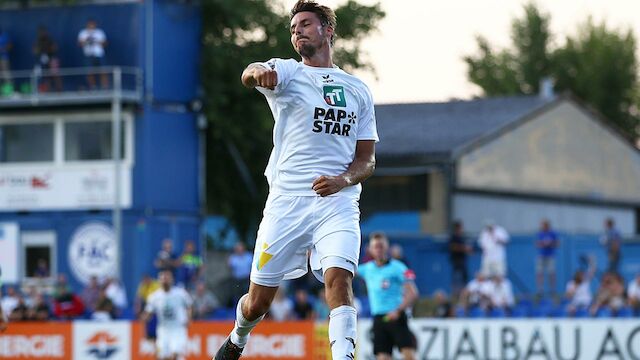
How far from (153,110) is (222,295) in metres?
5.32

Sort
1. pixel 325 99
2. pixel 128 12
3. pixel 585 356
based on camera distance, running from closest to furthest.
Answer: pixel 325 99 → pixel 585 356 → pixel 128 12

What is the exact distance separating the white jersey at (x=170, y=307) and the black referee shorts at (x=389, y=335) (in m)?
6.91

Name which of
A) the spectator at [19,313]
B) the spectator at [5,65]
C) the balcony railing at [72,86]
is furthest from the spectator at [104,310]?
the spectator at [5,65]

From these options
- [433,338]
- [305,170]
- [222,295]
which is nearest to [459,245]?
[222,295]

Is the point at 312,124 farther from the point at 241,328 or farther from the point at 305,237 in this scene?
the point at 241,328

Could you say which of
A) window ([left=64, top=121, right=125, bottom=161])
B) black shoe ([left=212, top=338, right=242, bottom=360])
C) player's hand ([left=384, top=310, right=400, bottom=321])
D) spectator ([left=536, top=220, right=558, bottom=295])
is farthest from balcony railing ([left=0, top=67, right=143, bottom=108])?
black shoe ([left=212, top=338, right=242, bottom=360])

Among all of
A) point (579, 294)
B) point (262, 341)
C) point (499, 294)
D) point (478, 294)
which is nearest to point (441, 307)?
point (478, 294)

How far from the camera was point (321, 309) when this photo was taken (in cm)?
2919

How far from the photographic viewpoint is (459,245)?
33.9 metres

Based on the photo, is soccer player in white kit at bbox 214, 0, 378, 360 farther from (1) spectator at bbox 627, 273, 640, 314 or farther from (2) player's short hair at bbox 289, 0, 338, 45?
(1) spectator at bbox 627, 273, 640, 314

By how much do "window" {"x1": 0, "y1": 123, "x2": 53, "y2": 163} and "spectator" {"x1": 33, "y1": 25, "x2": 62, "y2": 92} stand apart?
1.55 metres

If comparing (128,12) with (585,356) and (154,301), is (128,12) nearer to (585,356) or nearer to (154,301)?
(154,301)

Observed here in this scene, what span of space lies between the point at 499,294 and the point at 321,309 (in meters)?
3.28

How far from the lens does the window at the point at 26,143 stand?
39.0 m
